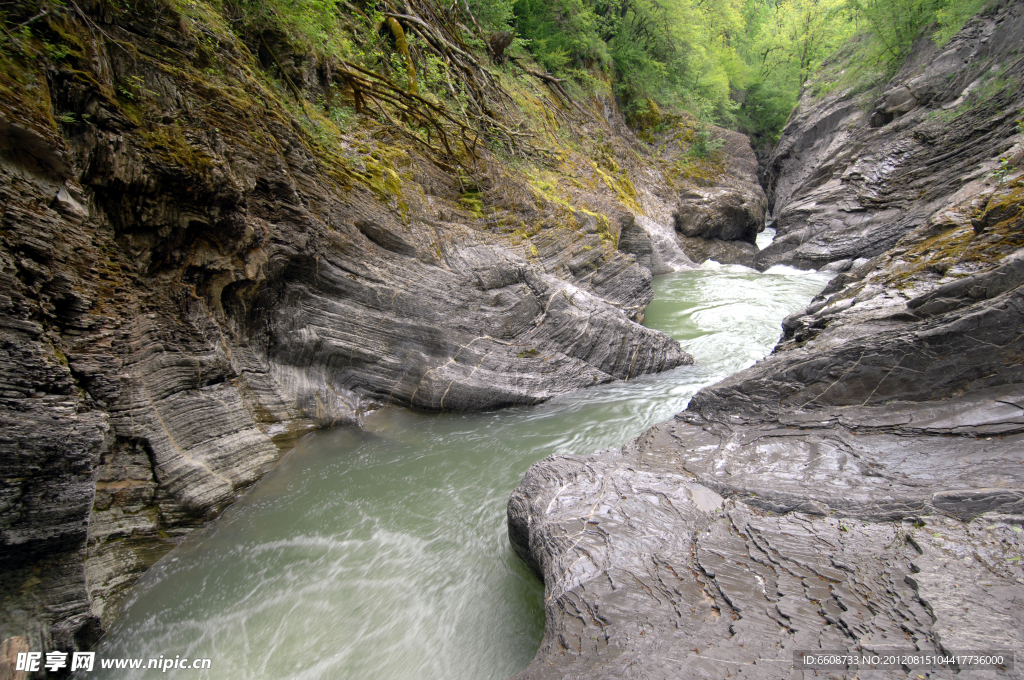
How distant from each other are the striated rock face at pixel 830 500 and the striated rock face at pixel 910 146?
794cm

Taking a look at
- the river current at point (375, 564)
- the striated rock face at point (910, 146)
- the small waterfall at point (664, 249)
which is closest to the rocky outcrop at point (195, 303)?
the river current at point (375, 564)

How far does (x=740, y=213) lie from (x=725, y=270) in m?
3.57

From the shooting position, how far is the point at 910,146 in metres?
12.7

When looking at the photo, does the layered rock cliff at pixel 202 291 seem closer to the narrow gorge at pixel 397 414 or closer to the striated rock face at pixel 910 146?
the narrow gorge at pixel 397 414

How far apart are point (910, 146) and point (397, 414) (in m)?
15.6

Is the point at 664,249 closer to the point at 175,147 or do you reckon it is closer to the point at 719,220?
the point at 719,220

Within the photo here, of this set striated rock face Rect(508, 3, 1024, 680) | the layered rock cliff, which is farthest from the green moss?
striated rock face Rect(508, 3, 1024, 680)

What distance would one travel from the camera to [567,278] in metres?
8.07

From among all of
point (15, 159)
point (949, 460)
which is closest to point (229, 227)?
point (15, 159)

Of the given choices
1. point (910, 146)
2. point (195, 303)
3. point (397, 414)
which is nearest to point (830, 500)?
point (397, 414)

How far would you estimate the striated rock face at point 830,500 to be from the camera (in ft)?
7.01

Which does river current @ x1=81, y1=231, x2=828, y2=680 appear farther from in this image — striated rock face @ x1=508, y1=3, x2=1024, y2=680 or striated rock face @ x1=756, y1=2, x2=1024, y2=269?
striated rock face @ x1=756, y1=2, x2=1024, y2=269

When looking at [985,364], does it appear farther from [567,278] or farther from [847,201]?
[847,201]

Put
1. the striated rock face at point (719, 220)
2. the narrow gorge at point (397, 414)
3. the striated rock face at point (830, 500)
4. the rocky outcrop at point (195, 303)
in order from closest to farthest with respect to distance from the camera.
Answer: the striated rock face at point (830, 500) < the narrow gorge at point (397, 414) < the rocky outcrop at point (195, 303) < the striated rock face at point (719, 220)
